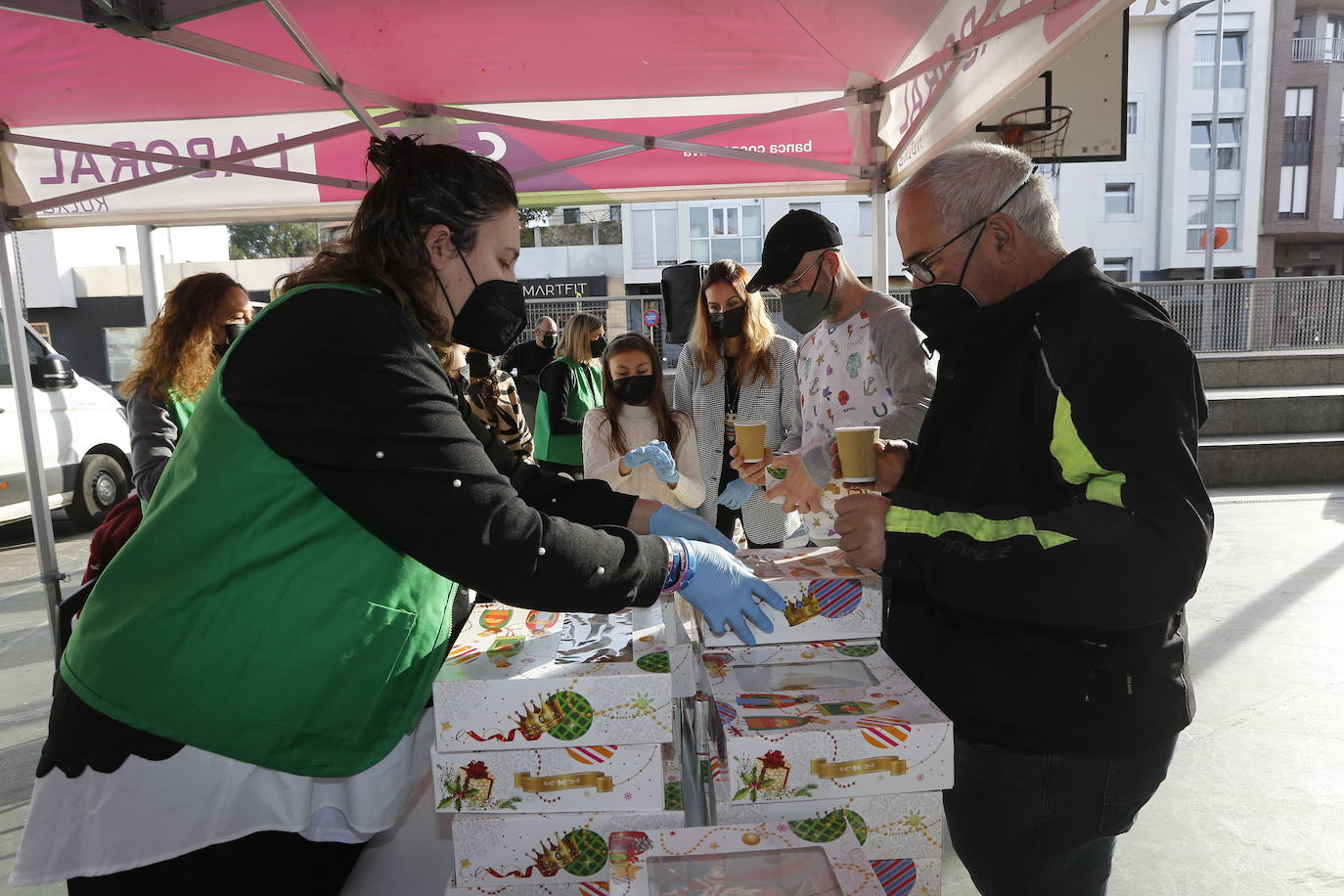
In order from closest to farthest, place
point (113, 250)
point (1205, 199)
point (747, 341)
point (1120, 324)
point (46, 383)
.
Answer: point (1120, 324) < point (747, 341) < point (46, 383) < point (113, 250) < point (1205, 199)

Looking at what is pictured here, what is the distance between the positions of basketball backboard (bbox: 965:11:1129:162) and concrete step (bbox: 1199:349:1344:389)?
24.8 feet

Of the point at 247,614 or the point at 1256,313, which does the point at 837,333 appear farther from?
the point at 1256,313

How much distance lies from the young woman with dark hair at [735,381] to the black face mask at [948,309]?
7.98 ft

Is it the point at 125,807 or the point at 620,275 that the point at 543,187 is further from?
the point at 620,275

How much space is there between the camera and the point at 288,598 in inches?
45.1

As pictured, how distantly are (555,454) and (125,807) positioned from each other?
14.8 feet

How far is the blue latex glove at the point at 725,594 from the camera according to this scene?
4.28ft

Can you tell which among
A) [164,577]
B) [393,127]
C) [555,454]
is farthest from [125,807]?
[555,454]

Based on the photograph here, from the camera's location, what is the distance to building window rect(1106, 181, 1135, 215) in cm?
2772

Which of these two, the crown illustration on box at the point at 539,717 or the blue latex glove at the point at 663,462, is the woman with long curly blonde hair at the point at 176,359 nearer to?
the blue latex glove at the point at 663,462

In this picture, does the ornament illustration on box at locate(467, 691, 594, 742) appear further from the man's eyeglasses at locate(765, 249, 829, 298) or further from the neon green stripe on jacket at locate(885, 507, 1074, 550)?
the man's eyeglasses at locate(765, 249, 829, 298)

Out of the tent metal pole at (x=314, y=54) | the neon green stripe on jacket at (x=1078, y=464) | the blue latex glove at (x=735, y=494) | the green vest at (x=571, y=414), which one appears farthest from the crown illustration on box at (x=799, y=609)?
the green vest at (x=571, y=414)

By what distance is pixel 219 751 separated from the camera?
118 centimetres

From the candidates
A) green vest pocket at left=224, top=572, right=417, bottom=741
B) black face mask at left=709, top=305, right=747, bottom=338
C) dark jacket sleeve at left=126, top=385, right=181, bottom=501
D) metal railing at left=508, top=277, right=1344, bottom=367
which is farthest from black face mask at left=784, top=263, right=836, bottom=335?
metal railing at left=508, top=277, right=1344, bottom=367
